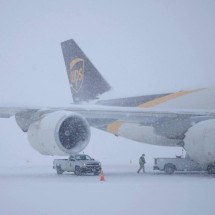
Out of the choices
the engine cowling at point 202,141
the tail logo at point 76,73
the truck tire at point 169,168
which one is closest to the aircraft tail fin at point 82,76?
the tail logo at point 76,73

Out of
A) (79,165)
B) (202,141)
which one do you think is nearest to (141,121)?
(79,165)

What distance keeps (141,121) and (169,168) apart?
232 centimetres

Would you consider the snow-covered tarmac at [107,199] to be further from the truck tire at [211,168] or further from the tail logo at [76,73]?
the tail logo at [76,73]

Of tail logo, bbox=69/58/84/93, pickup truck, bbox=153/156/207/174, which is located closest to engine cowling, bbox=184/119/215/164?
pickup truck, bbox=153/156/207/174

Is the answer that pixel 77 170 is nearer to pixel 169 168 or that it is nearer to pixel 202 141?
pixel 169 168

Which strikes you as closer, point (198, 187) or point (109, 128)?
point (198, 187)

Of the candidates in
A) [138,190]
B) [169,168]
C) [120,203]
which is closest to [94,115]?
[169,168]

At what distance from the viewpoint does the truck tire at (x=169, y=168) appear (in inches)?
728

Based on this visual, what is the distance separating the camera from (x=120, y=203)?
941 cm

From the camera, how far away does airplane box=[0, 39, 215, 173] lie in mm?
15617

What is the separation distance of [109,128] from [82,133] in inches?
299

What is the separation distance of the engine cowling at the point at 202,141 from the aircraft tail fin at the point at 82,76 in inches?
421

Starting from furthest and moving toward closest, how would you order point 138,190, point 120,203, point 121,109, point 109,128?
point 109,128
point 121,109
point 138,190
point 120,203

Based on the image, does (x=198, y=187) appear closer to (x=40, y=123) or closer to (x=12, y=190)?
(x=12, y=190)
